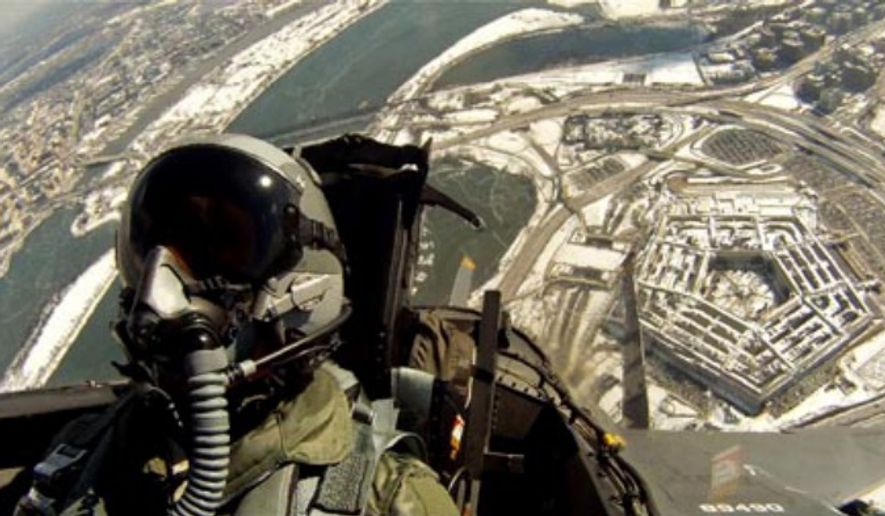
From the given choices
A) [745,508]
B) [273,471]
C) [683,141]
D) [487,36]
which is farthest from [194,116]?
[273,471]

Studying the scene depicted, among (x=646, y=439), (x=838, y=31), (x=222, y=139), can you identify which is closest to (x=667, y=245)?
→ (x=646, y=439)

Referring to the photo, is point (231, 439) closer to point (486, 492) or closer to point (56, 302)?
point (486, 492)

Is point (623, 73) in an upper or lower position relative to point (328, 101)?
lower

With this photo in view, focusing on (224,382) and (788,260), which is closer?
(224,382)

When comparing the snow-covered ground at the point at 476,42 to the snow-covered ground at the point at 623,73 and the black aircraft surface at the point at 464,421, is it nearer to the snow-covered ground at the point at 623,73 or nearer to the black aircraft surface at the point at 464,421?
the snow-covered ground at the point at 623,73

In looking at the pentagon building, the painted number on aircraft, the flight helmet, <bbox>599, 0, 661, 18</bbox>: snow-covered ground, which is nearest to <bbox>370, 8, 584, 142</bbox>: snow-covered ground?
<bbox>599, 0, 661, 18</bbox>: snow-covered ground

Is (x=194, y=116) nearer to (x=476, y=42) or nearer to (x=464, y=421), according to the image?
(x=476, y=42)
